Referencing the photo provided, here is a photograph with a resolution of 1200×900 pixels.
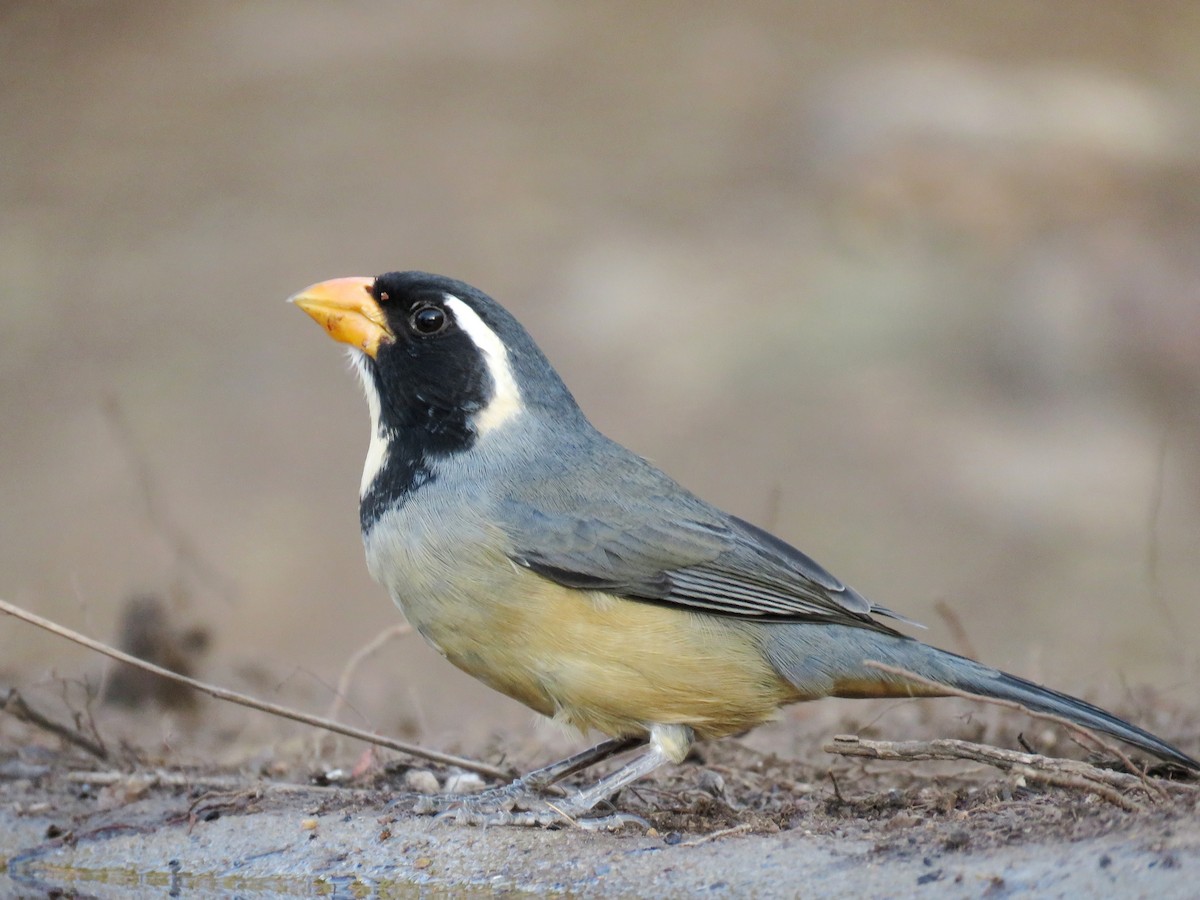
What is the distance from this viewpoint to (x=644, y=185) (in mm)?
15312

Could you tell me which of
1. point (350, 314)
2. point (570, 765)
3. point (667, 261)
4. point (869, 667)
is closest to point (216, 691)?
point (570, 765)

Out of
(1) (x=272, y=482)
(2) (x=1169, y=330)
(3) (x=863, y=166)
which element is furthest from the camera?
(3) (x=863, y=166)

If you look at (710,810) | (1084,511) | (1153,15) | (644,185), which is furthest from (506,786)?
(1153,15)

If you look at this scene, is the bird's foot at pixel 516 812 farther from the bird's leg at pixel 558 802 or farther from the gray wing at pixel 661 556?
the gray wing at pixel 661 556

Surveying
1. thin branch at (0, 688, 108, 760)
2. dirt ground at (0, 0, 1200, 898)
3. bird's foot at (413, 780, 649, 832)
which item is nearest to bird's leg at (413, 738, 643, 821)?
bird's foot at (413, 780, 649, 832)

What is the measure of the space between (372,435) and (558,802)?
1559 millimetres

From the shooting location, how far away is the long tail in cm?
464

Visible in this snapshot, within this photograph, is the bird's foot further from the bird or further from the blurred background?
the blurred background

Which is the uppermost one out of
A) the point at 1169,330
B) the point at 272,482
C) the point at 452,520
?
the point at 1169,330

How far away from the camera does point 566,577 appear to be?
4.71 meters

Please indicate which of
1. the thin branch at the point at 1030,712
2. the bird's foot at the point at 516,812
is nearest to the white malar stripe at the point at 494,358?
the bird's foot at the point at 516,812

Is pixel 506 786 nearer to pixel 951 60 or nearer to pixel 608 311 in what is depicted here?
pixel 608 311

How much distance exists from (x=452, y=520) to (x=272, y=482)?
7.53m

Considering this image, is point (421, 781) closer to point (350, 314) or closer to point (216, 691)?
point (216, 691)
